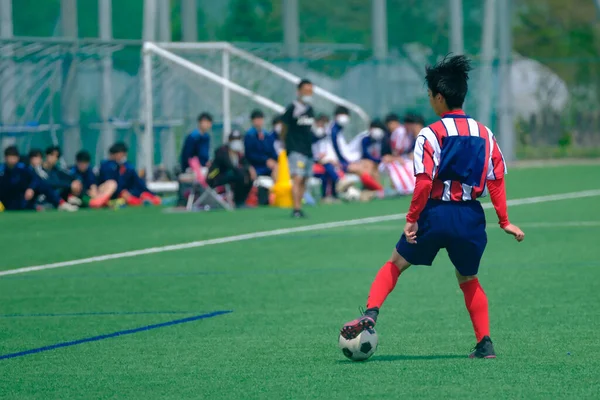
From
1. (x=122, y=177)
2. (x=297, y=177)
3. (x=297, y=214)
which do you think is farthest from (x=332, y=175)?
(x=297, y=214)

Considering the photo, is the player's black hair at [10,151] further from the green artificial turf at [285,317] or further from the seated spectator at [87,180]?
the green artificial turf at [285,317]

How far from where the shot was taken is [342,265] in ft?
42.4

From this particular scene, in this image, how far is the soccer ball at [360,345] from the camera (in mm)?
7344

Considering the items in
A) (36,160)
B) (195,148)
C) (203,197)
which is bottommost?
(203,197)

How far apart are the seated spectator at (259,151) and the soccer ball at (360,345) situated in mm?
15490

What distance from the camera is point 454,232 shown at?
23.7 ft

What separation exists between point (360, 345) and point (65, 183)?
1525 centimetres

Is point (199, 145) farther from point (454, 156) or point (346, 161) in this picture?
point (454, 156)

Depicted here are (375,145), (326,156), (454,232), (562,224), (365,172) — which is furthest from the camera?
(375,145)

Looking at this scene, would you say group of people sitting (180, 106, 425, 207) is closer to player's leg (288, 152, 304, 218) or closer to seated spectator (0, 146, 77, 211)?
player's leg (288, 152, 304, 218)

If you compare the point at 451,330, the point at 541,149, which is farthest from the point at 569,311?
the point at 541,149

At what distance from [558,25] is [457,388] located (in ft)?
183

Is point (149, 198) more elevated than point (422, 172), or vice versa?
point (422, 172)

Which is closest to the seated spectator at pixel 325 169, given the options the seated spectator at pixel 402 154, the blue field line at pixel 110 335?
the seated spectator at pixel 402 154
